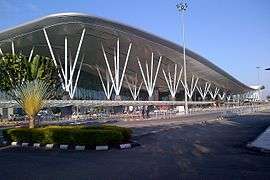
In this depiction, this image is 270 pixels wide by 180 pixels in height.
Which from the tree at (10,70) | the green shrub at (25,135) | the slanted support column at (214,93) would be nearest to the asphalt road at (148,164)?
the green shrub at (25,135)

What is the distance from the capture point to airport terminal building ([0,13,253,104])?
235 ft

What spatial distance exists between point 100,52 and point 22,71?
4647cm

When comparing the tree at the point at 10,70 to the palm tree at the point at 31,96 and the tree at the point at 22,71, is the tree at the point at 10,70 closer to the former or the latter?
the tree at the point at 22,71

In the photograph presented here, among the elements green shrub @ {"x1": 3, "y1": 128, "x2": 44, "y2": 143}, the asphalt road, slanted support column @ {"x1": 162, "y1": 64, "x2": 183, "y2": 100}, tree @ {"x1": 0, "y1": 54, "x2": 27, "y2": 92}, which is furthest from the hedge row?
slanted support column @ {"x1": 162, "y1": 64, "x2": 183, "y2": 100}

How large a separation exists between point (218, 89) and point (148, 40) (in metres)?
71.6

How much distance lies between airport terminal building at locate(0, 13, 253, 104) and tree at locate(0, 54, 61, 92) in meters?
21.8

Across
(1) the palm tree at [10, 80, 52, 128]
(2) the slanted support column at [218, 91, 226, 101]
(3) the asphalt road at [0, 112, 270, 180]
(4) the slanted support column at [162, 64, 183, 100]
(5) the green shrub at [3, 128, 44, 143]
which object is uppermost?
(4) the slanted support column at [162, 64, 183, 100]

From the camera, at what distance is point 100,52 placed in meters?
89.5

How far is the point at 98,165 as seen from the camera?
1454 cm

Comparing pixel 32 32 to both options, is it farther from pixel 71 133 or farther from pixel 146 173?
pixel 146 173

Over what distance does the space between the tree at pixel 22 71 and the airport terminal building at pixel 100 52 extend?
21.8 m

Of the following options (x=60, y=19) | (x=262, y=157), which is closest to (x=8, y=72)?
(x=60, y=19)

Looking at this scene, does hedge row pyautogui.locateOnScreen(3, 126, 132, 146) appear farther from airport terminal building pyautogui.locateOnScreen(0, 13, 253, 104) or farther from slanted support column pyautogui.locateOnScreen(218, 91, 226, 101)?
slanted support column pyautogui.locateOnScreen(218, 91, 226, 101)

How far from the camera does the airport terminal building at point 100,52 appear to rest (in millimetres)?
71500
